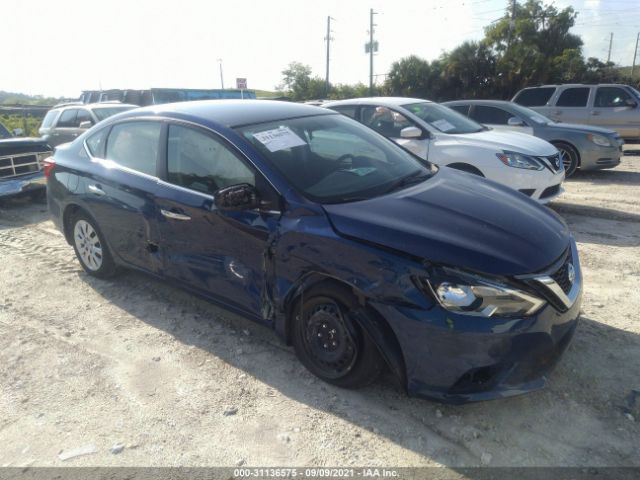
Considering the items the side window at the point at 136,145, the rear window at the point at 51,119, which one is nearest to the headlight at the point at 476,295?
the side window at the point at 136,145

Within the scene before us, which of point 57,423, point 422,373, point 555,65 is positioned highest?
point 555,65

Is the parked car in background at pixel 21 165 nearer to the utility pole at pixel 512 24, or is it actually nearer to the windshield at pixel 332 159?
the windshield at pixel 332 159

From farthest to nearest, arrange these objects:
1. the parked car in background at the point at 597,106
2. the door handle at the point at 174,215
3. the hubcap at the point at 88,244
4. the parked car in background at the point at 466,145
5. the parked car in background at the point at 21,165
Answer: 1. the parked car in background at the point at 597,106
2. the parked car in background at the point at 21,165
3. the parked car in background at the point at 466,145
4. the hubcap at the point at 88,244
5. the door handle at the point at 174,215

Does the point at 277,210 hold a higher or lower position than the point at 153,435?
higher

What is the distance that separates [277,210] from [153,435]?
144cm

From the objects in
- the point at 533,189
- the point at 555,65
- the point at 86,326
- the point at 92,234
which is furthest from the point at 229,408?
Answer: the point at 555,65

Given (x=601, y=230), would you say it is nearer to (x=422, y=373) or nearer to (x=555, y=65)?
(x=422, y=373)

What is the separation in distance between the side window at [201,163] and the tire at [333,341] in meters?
0.89

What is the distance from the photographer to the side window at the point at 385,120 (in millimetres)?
6949

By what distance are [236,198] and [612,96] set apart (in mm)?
12323

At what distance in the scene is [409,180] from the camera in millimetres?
3559

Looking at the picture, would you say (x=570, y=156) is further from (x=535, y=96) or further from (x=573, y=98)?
(x=535, y=96)

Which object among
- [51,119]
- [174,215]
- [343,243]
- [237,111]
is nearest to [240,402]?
[343,243]

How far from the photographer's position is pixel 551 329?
2611 millimetres
